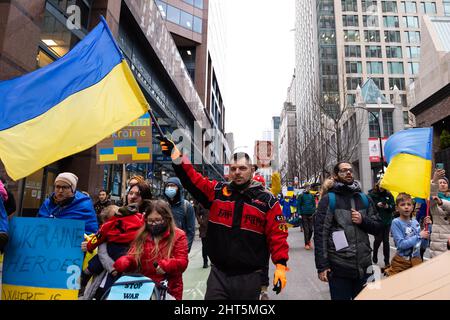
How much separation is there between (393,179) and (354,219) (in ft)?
6.77

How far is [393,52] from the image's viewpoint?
59.3 meters

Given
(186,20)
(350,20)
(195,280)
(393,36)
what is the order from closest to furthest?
1. (195,280)
2. (186,20)
3. (350,20)
4. (393,36)

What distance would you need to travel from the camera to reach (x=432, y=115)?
64.7 ft

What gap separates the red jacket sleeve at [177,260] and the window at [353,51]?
2488 inches

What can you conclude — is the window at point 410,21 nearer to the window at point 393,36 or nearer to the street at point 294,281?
the window at point 393,36

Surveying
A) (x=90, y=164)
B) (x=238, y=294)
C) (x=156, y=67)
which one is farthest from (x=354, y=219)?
(x=156, y=67)

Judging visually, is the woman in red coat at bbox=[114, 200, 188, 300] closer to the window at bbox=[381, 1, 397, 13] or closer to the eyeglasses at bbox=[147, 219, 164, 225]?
the eyeglasses at bbox=[147, 219, 164, 225]

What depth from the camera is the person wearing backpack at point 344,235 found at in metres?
3.32

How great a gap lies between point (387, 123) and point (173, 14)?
28779mm

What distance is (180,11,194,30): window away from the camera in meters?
38.2

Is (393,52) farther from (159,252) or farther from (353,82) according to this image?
(159,252)

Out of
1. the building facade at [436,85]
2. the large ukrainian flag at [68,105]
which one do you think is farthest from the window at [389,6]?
the large ukrainian flag at [68,105]

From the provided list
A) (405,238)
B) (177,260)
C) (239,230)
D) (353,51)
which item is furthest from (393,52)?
(177,260)
